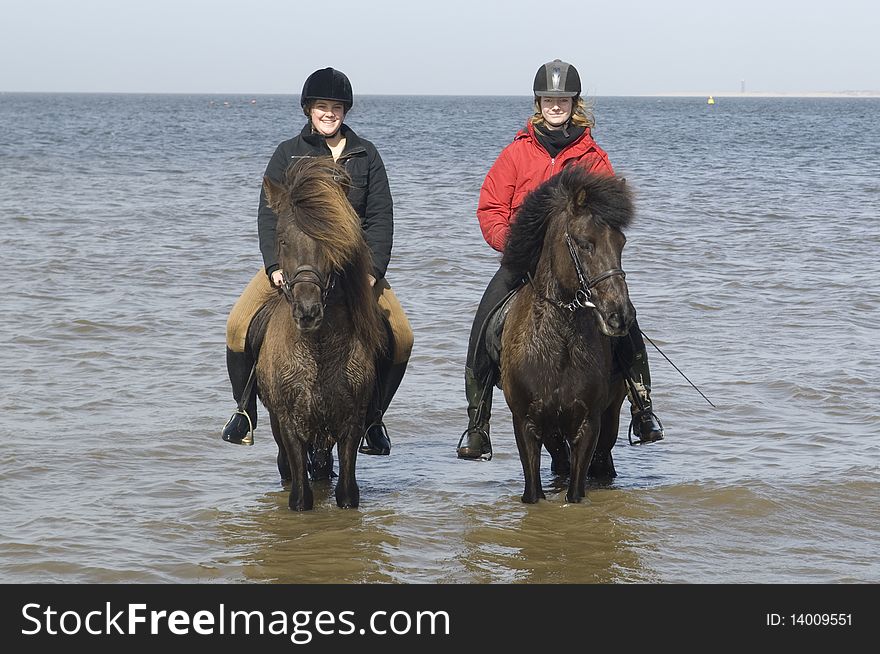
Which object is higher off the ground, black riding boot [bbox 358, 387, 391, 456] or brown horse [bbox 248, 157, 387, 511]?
brown horse [bbox 248, 157, 387, 511]

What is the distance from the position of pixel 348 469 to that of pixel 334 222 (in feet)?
5.04

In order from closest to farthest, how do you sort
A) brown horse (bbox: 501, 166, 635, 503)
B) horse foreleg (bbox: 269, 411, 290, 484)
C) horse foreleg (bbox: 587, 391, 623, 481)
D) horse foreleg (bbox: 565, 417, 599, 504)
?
brown horse (bbox: 501, 166, 635, 503), horse foreleg (bbox: 565, 417, 599, 504), horse foreleg (bbox: 269, 411, 290, 484), horse foreleg (bbox: 587, 391, 623, 481)

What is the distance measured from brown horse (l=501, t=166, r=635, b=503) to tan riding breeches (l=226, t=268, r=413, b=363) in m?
0.64

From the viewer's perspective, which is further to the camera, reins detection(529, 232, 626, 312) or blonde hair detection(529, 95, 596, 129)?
blonde hair detection(529, 95, 596, 129)

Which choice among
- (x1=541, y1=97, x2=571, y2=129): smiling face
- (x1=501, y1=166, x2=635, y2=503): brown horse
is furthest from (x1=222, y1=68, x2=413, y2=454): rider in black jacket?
(x1=541, y1=97, x2=571, y2=129): smiling face

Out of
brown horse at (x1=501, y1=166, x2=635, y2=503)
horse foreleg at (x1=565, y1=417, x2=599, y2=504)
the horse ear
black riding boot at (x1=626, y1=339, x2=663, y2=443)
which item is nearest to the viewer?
brown horse at (x1=501, y1=166, x2=635, y2=503)

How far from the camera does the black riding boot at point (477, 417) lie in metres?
6.95

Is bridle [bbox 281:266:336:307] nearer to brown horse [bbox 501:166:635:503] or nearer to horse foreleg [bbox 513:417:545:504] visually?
brown horse [bbox 501:166:635:503]

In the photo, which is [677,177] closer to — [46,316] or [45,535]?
[46,316]

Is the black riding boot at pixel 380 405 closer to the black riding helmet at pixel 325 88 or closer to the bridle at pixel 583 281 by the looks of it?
the bridle at pixel 583 281

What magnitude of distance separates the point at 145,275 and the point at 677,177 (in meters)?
20.0

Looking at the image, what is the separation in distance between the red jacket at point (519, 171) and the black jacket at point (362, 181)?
0.59m

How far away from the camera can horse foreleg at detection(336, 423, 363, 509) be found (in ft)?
21.4

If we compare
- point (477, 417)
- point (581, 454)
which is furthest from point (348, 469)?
point (581, 454)
